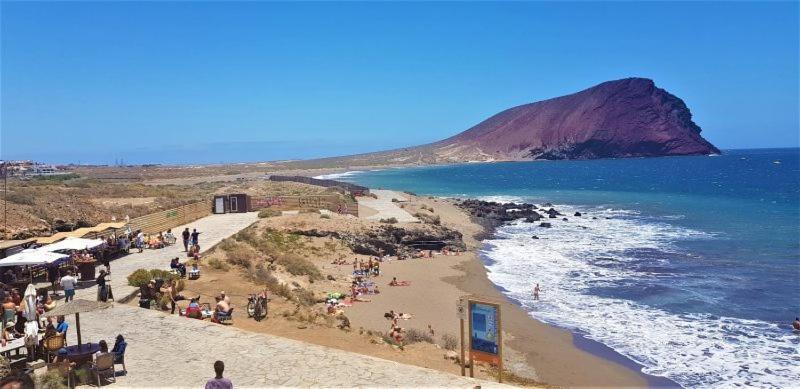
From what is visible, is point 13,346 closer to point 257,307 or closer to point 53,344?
point 53,344

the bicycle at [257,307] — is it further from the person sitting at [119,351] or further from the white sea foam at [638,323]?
the white sea foam at [638,323]

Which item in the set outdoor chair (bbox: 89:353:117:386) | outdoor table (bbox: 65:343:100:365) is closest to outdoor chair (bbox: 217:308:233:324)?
outdoor table (bbox: 65:343:100:365)

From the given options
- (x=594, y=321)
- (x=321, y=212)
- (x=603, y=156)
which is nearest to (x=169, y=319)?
(x=594, y=321)

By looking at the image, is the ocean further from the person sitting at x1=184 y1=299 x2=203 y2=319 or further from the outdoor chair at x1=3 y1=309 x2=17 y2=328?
the outdoor chair at x1=3 y1=309 x2=17 y2=328

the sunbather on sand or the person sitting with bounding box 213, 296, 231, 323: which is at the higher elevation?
the person sitting with bounding box 213, 296, 231, 323

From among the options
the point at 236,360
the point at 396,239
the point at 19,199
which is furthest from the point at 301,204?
the point at 236,360

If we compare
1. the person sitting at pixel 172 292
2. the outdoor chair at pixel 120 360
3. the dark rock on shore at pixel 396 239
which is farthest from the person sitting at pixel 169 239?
the outdoor chair at pixel 120 360
